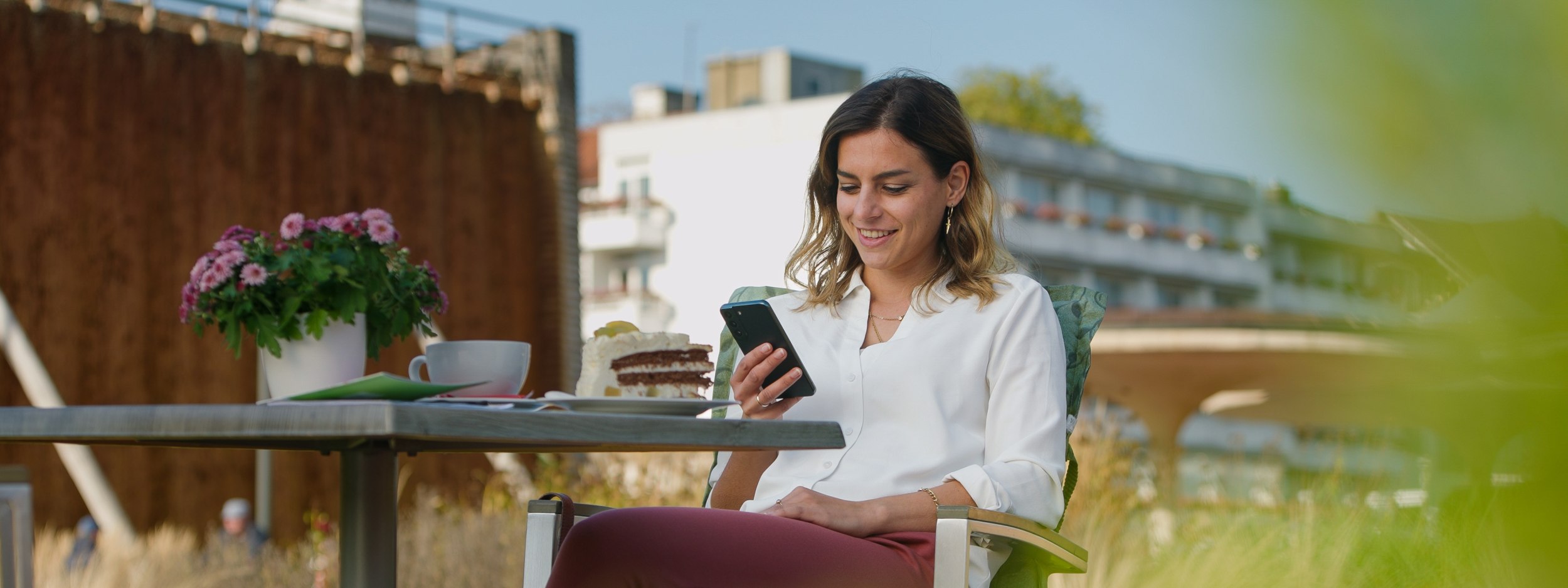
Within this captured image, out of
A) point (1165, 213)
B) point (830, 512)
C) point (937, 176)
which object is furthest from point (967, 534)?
point (1165, 213)

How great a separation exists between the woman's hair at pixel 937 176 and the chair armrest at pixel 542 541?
545 mm

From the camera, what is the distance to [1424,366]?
1.61ft

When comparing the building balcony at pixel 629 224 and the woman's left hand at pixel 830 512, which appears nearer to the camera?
the woman's left hand at pixel 830 512

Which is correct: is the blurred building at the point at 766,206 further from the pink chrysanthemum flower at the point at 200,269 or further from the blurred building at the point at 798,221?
the pink chrysanthemum flower at the point at 200,269

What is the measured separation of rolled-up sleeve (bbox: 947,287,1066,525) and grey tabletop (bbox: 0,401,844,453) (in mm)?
383

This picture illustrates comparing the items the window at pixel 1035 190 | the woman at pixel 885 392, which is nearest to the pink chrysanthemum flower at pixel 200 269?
the woman at pixel 885 392

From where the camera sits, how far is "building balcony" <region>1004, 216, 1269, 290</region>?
3809 centimetres

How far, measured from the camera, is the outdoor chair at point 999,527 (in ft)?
Result: 5.90

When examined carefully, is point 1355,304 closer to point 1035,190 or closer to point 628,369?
point 628,369

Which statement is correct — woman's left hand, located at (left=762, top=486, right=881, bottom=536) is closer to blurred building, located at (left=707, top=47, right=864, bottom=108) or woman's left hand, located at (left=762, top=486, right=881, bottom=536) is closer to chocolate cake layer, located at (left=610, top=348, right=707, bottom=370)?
chocolate cake layer, located at (left=610, top=348, right=707, bottom=370)

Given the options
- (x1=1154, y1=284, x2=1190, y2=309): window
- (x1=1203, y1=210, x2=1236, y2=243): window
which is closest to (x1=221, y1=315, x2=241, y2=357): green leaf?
(x1=1154, y1=284, x2=1190, y2=309): window

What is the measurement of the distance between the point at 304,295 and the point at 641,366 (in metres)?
0.41

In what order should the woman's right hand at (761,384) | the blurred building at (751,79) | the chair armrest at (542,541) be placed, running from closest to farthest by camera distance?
the woman's right hand at (761,384)
the chair armrest at (542,541)
the blurred building at (751,79)

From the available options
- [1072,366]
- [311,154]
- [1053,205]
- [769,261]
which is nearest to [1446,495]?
[1072,366]
